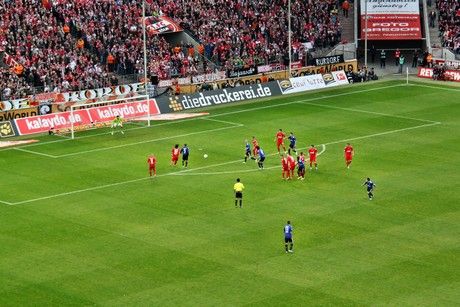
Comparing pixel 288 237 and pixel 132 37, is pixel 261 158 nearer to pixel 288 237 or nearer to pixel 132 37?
pixel 288 237

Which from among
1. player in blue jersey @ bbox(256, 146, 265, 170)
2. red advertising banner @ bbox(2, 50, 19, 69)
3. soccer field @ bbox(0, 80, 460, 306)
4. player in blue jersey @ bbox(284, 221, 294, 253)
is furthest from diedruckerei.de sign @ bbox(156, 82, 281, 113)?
player in blue jersey @ bbox(284, 221, 294, 253)

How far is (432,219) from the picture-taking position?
53.4 m

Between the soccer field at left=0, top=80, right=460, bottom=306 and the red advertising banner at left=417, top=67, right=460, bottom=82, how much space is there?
50.8 ft

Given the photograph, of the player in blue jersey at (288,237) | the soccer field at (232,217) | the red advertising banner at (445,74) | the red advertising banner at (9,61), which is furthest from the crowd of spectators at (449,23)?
the player in blue jersey at (288,237)

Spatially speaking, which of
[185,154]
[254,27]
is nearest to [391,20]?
[254,27]

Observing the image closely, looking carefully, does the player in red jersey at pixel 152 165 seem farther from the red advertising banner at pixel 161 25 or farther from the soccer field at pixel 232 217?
the red advertising banner at pixel 161 25

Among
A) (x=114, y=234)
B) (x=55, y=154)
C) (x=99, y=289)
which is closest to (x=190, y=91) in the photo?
(x=55, y=154)

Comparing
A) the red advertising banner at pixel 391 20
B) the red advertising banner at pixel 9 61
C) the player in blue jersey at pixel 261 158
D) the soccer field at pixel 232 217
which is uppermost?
the red advertising banner at pixel 391 20

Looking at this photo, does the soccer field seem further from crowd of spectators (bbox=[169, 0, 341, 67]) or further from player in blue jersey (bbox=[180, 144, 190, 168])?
crowd of spectators (bbox=[169, 0, 341, 67])

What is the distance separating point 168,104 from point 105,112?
20.7ft

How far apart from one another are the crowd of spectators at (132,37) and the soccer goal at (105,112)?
5.85 metres

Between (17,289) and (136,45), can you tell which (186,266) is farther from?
(136,45)

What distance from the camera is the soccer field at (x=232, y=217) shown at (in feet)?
143

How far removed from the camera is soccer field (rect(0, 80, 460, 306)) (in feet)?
143
